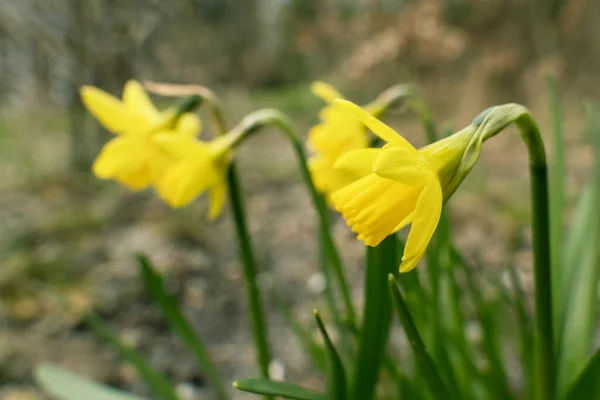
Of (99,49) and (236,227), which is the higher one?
(99,49)

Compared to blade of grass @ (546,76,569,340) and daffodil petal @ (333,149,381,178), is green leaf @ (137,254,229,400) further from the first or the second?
blade of grass @ (546,76,569,340)

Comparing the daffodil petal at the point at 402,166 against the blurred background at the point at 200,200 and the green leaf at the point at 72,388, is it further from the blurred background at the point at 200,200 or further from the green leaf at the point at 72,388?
the green leaf at the point at 72,388

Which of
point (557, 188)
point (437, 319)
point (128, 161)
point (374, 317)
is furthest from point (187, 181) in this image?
point (557, 188)

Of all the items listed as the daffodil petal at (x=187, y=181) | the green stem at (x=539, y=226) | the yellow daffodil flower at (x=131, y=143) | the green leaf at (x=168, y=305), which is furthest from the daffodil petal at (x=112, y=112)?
the green stem at (x=539, y=226)

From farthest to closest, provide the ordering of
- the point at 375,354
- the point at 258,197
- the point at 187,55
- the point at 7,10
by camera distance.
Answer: the point at 187,55, the point at 258,197, the point at 7,10, the point at 375,354

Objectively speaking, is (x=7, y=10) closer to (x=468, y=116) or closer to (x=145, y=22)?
(x=145, y=22)

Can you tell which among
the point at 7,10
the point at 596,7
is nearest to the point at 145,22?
the point at 7,10
